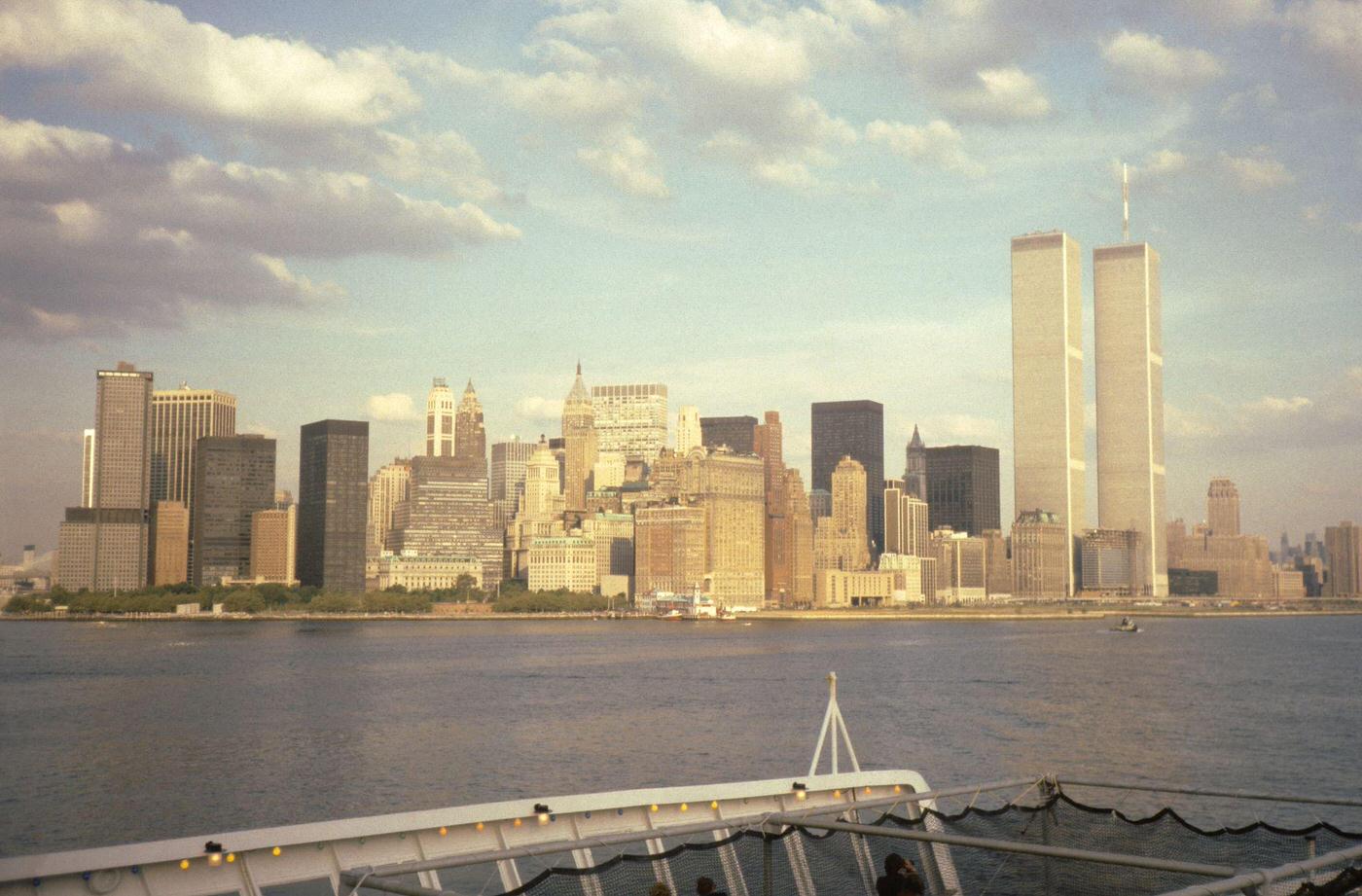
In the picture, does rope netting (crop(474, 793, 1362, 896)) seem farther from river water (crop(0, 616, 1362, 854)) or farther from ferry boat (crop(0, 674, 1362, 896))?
river water (crop(0, 616, 1362, 854))

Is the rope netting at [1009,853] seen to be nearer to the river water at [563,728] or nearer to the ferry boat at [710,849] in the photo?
the ferry boat at [710,849]

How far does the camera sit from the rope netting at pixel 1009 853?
1541 centimetres

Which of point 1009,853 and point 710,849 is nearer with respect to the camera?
point 710,849

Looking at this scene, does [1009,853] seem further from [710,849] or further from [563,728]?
[563,728]

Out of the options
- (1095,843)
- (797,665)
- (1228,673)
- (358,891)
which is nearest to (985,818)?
(1095,843)

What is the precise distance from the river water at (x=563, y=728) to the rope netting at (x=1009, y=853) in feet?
114

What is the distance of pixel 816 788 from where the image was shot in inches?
804

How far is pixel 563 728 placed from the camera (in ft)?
260

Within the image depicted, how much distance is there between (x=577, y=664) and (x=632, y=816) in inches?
4805

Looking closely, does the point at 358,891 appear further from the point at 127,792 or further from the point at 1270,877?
the point at 127,792

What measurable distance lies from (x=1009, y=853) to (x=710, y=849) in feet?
11.7

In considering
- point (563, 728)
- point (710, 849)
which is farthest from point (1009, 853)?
point (563, 728)

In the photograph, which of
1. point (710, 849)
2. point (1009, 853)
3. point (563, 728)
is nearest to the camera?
point (710, 849)

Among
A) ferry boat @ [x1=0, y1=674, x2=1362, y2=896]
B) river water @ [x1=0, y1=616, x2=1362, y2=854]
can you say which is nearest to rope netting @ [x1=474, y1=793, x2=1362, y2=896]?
ferry boat @ [x1=0, y1=674, x2=1362, y2=896]
